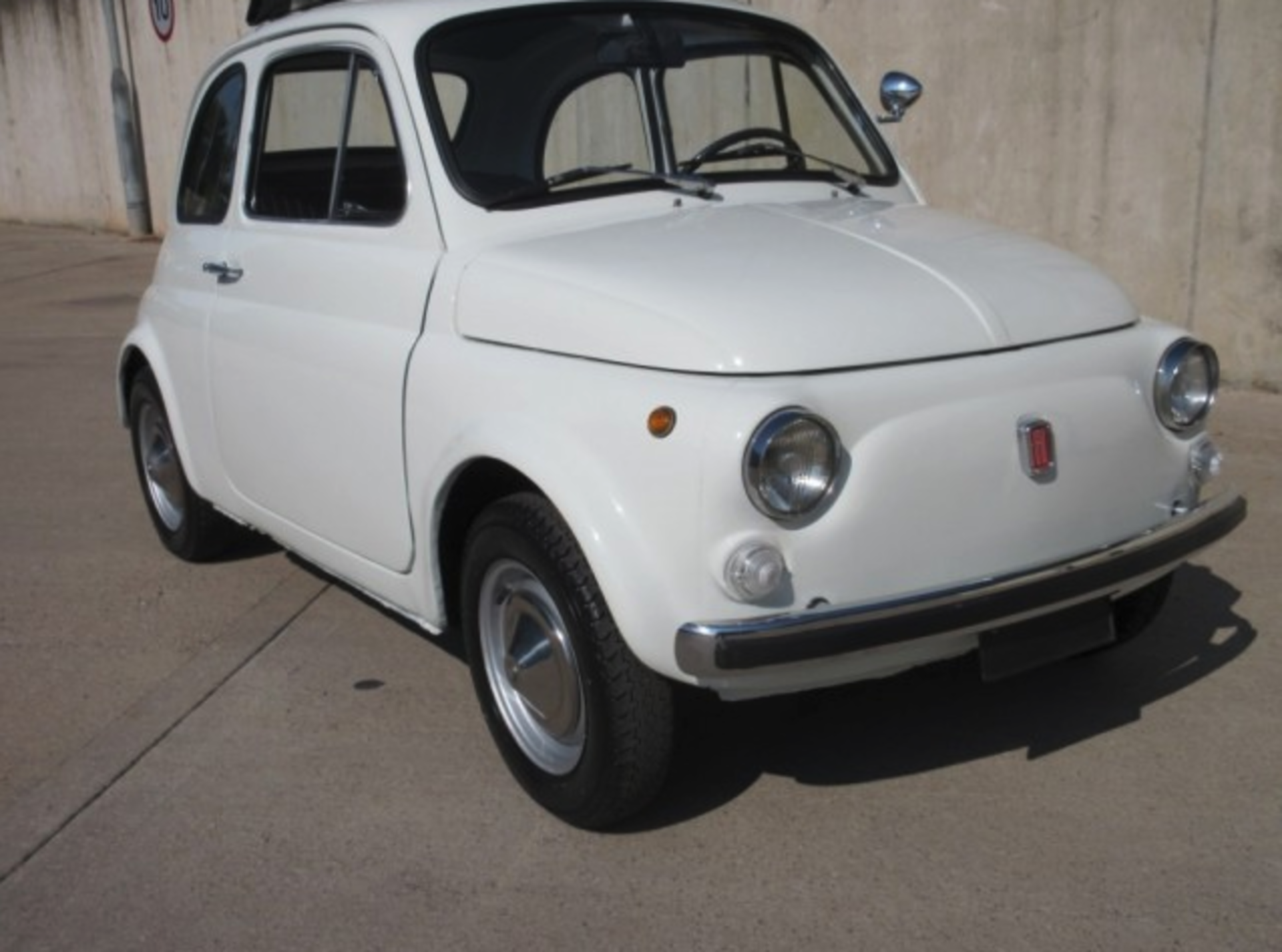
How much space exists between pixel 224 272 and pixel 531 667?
6.32ft

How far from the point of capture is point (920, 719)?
3834mm

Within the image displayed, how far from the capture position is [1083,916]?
2.91 meters

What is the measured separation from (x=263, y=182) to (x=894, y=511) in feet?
8.67

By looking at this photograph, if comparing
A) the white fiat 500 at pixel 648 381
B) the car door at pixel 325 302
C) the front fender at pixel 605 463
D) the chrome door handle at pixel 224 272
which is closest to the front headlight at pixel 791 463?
the white fiat 500 at pixel 648 381

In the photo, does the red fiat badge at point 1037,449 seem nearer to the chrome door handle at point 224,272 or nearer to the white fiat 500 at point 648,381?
the white fiat 500 at point 648,381

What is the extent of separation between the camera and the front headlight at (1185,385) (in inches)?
131

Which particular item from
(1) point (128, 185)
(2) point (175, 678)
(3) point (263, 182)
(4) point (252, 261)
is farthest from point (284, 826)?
(1) point (128, 185)

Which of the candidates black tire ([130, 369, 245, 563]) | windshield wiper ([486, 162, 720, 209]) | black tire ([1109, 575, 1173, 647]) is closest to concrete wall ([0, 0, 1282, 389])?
black tire ([1109, 575, 1173, 647])

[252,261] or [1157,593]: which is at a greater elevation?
[252,261]

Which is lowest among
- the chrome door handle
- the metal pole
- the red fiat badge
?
the metal pole

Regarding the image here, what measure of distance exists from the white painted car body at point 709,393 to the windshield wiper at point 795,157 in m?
0.12

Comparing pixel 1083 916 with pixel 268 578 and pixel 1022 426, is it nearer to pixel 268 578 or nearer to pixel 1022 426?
pixel 1022 426

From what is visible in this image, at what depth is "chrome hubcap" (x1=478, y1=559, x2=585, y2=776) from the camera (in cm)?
324

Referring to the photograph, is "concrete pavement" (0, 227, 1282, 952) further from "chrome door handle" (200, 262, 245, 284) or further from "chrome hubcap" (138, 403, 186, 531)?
"chrome door handle" (200, 262, 245, 284)
